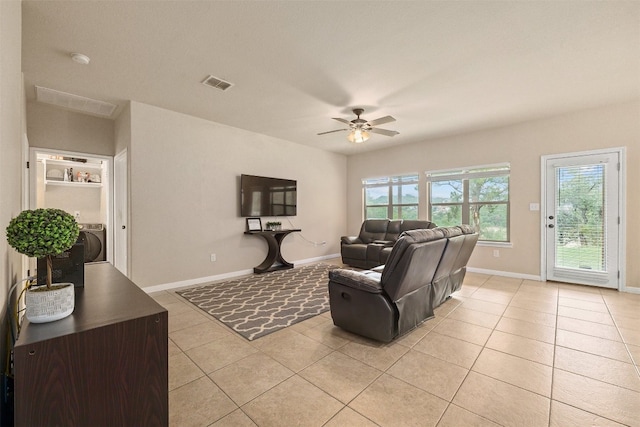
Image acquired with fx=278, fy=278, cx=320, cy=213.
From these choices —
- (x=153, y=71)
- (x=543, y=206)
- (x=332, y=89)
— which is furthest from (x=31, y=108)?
(x=543, y=206)

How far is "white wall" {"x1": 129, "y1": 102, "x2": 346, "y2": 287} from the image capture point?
12.6 ft

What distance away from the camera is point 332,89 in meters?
3.40

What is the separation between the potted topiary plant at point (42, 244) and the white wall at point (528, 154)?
19.0ft

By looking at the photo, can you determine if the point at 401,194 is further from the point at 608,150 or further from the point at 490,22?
the point at 490,22

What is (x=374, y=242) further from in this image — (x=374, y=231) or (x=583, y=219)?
(x=583, y=219)

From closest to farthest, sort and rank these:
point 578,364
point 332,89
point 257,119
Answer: point 578,364 → point 332,89 → point 257,119

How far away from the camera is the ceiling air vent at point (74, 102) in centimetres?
347

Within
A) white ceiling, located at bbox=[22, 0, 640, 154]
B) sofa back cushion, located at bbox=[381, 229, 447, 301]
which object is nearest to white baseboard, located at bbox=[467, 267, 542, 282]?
white ceiling, located at bbox=[22, 0, 640, 154]

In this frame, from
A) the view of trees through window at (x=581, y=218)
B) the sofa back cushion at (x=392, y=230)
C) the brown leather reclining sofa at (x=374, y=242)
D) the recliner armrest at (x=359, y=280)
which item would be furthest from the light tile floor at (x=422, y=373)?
the sofa back cushion at (x=392, y=230)

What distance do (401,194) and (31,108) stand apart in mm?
6458

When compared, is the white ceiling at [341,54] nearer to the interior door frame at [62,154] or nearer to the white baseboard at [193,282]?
the interior door frame at [62,154]

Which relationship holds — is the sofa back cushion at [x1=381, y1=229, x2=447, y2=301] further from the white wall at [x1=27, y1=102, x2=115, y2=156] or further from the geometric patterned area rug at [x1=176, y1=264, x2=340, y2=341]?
the white wall at [x1=27, y1=102, x2=115, y2=156]

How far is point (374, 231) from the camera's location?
6.21m

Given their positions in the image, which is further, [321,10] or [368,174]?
[368,174]
